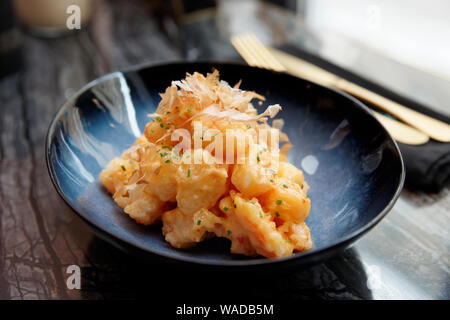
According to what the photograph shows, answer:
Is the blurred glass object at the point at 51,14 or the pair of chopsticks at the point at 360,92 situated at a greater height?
the blurred glass object at the point at 51,14

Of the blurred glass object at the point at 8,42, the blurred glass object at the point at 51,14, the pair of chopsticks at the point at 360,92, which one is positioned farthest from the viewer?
the blurred glass object at the point at 51,14

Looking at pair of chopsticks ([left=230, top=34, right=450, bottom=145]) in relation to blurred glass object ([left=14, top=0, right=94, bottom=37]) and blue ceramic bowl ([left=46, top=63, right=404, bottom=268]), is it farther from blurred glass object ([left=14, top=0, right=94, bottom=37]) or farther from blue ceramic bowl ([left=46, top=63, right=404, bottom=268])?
blurred glass object ([left=14, top=0, right=94, bottom=37])

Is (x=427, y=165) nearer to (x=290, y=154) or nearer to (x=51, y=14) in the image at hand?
(x=290, y=154)

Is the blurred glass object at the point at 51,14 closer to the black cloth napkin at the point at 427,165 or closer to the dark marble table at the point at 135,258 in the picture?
→ the dark marble table at the point at 135,258

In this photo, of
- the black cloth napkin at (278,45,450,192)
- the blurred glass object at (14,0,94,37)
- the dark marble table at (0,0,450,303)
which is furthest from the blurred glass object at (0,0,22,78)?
the black cloth napkin at (278,45,450,192)

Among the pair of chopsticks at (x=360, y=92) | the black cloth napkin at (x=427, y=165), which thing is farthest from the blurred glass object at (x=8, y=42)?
the black cloth napkin at (x=427, y=165)

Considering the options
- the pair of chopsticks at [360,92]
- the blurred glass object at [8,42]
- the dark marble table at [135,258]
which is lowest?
the dark marble table at [135,258]

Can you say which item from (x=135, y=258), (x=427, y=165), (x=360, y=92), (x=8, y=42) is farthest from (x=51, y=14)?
(x=427, y=165)

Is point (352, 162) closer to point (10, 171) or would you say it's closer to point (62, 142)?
point (62, 142)
